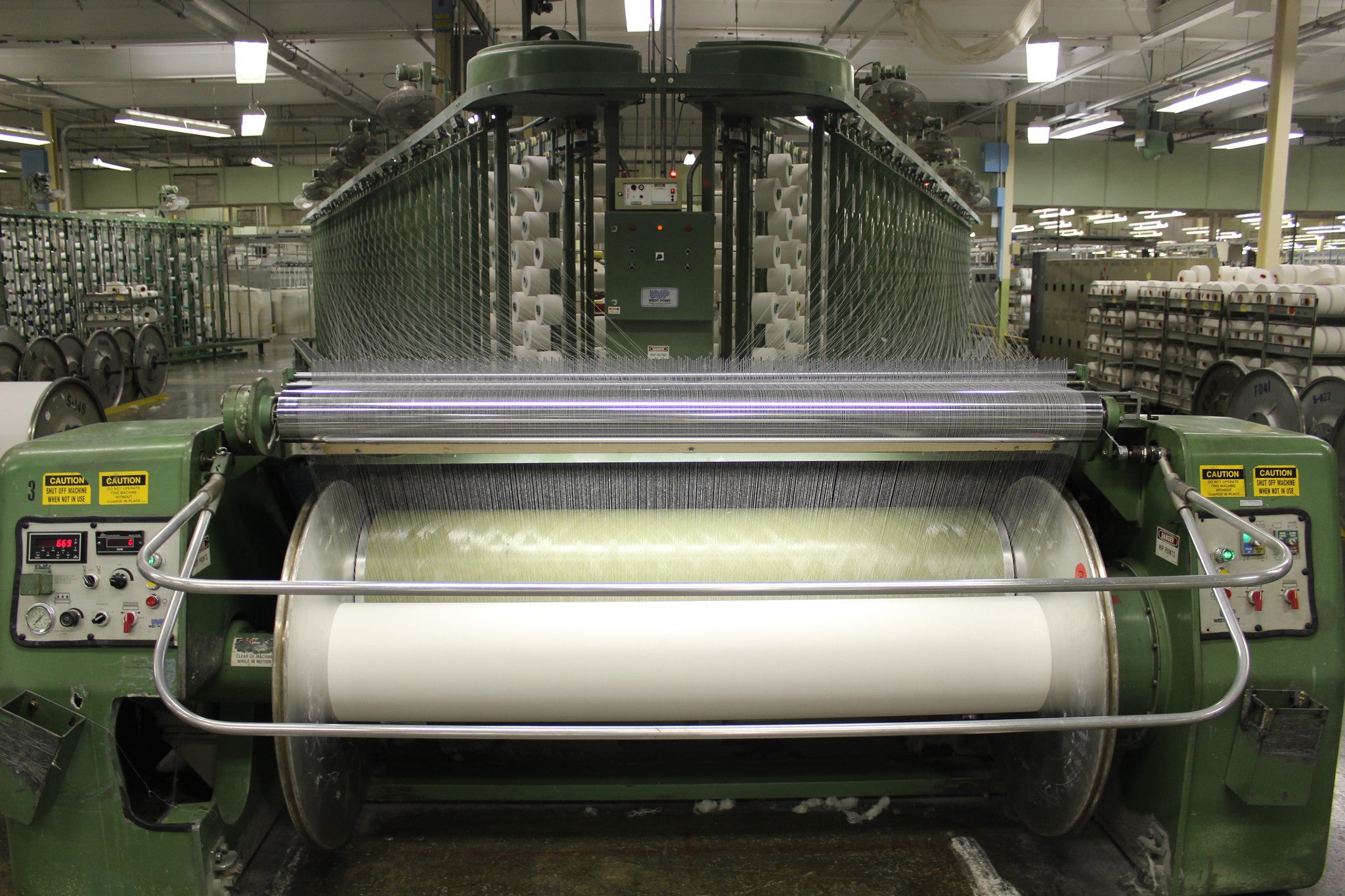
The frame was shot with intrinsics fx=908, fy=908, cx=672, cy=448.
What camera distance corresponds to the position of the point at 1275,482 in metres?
1.77

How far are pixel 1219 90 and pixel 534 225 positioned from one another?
27.4ft

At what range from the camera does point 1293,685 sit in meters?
1.72

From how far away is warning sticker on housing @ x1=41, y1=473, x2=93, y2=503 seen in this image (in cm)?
168

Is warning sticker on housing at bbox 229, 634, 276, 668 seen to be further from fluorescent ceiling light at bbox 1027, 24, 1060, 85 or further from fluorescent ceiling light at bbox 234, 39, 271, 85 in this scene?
fluorescent ceiling light at bbox 234, 39, 271, 85

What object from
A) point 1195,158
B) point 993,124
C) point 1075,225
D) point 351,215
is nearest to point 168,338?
point 351,215

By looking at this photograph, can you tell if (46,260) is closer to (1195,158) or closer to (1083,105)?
(1083,105)

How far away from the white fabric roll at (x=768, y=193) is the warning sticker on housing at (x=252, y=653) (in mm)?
3035

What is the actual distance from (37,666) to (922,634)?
1.62m

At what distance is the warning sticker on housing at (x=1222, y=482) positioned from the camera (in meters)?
1.75

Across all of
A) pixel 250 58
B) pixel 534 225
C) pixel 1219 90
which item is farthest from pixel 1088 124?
pixel 534 225

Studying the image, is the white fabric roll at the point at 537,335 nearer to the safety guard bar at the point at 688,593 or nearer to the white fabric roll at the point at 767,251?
the white fabric roll at the point at 767,251

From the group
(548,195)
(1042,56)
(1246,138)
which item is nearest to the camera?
(548,195)

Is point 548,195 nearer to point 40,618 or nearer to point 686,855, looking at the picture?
point 40,618

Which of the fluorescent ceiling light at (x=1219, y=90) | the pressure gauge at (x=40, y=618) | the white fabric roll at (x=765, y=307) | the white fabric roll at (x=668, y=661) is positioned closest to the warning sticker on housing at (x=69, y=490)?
the pressure gauge at (x=40, y=618)
